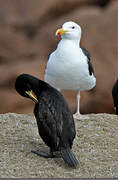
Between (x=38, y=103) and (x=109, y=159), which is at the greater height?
(x=38, y=103)

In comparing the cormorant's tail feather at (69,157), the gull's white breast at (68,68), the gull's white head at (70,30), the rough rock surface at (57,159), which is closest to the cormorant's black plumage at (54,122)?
the cormorant's tail feather at (69,157)

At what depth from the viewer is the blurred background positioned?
1321 centimetres

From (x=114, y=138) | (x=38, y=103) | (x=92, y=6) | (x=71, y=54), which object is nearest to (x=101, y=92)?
(x=92, y=6)

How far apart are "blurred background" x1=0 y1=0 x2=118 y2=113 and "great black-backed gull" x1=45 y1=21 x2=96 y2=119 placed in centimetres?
585

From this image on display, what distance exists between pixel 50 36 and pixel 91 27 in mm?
1245

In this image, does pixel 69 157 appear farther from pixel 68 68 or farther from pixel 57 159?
pixel 68 68

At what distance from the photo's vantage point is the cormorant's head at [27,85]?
5.43 metres

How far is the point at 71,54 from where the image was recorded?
7.12 metres

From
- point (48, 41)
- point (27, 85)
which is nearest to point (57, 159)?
point (27, 85)

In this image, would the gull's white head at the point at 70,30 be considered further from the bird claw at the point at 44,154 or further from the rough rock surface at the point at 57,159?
the bird claw at the point at 44,154

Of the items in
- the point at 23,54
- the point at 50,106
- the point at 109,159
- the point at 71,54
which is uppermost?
the point at 23,54

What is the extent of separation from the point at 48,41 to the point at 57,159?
9.20 meters

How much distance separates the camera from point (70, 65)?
278 inches

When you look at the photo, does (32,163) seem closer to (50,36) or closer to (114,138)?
(114,138)
